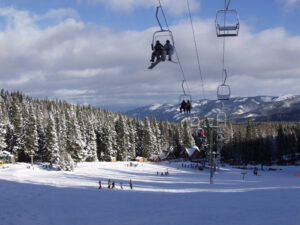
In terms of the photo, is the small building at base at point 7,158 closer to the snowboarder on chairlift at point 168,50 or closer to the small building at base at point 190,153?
the small building at base at point 190,153

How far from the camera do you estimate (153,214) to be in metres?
18.7

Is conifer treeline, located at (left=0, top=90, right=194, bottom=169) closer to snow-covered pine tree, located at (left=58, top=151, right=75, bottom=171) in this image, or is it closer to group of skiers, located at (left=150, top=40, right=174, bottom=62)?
snow-covered pine tree, located at (left=58, top=151, right=75, bottom=171)

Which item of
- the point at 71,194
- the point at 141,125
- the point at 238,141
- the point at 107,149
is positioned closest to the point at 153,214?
the point at 71,194

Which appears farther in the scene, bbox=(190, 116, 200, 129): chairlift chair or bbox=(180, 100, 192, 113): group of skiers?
bbox=(190, 116, 200, 129): chairlift chair

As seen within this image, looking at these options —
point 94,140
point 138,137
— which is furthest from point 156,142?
point 94,140

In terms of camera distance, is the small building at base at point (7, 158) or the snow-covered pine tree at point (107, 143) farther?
the snow-covered pine tree at point (107, 143)

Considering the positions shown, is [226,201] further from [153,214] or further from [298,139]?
[298,139]

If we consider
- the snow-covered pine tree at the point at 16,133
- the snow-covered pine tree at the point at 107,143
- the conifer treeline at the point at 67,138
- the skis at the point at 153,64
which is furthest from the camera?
the snow-covered pine tree at the point at 107,143

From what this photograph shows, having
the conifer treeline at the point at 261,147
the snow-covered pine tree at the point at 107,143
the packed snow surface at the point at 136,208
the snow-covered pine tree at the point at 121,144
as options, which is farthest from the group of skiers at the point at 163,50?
the conifer treeline at the point at 261,147

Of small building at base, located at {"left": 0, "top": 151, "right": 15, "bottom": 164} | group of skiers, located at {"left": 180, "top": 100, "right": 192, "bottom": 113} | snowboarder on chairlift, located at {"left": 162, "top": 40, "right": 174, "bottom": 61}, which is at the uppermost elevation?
snowboarder on chairlift, located at {"left": 162, "top": 40, "right": 174, "bottom": 61}

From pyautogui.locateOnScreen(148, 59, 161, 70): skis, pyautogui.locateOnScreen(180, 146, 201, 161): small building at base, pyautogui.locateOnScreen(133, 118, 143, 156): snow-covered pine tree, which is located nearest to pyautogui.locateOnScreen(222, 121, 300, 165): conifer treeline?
pyautogui.locateOnScreen(180, 146, 201, 161): small building at base

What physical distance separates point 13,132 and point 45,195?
132 ft

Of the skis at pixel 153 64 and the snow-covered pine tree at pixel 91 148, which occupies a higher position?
the skis at pixel 153 64

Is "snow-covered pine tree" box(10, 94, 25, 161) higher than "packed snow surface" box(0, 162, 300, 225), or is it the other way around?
"snow-covered pine tree" box(10, 94, 25, 161)
